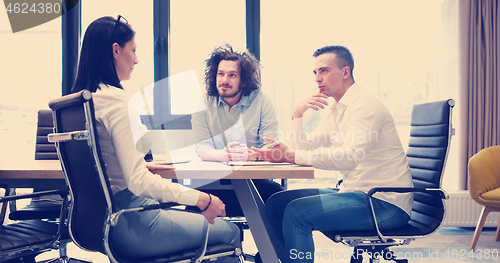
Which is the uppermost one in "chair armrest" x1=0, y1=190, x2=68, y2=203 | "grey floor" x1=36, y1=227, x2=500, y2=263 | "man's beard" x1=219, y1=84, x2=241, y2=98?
"man's beard" x1=219, y1=84, x2=241, y2=98

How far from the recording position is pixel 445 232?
2.90 m

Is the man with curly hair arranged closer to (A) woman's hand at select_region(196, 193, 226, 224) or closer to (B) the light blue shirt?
(B) the light blue shirt

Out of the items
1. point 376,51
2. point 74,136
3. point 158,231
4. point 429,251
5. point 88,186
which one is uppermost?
point 376,51

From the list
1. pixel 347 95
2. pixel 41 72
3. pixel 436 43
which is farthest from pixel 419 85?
pixel 41 72

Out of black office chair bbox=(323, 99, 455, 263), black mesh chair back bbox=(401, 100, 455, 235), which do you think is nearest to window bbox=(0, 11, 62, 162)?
black office chair bbox=(323, 99, 455, 263)

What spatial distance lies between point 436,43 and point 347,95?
Result: 224cm

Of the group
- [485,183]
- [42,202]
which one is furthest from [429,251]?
[42,202]

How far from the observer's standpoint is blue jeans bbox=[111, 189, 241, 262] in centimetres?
96

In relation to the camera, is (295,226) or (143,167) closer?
(143,167)

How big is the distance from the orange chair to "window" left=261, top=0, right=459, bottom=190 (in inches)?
22.6

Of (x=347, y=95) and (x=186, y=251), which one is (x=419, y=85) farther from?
(x=186, y=251)

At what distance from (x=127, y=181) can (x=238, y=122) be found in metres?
1.25

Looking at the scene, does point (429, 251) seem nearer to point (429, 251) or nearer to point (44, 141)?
point (429, 251)

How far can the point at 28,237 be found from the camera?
127 cm
